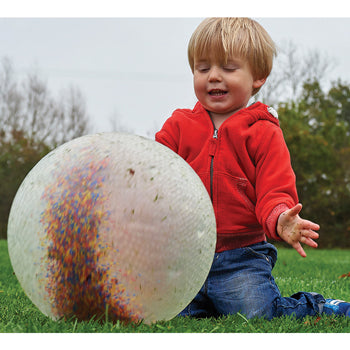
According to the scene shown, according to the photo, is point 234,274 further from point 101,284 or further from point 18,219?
point 18,219

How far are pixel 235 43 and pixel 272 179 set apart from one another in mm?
1026

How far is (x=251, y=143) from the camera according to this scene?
3.74 metres

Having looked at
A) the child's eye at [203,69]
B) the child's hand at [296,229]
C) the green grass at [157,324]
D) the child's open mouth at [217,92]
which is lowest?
the green grass at [157,324]

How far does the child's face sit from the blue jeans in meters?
1.09

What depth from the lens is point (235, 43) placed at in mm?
3711

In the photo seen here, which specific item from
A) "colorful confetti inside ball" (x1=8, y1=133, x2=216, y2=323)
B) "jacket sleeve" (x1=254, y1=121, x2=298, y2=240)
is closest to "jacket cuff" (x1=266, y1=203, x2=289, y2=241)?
"jacket sleeve" (x1=254, y1=121, x2=298, y2=240)

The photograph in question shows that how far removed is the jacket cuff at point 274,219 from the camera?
3277mm

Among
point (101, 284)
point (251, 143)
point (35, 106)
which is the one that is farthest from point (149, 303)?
point (35, 106)

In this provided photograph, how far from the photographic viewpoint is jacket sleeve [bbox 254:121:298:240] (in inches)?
132

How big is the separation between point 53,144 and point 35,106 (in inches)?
118

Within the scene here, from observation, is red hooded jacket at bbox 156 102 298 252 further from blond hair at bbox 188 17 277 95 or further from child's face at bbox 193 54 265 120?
blond hair at bbox 188 17 277 95

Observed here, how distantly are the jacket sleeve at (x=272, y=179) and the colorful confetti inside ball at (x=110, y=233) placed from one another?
0.67 metres

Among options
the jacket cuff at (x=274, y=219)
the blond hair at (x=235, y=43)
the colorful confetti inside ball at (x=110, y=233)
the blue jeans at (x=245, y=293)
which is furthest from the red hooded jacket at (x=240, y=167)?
the colorful confetti inside ball at (x=110, y=233)

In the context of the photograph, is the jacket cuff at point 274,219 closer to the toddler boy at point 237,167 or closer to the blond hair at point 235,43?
the toddler boy at point 237,167
